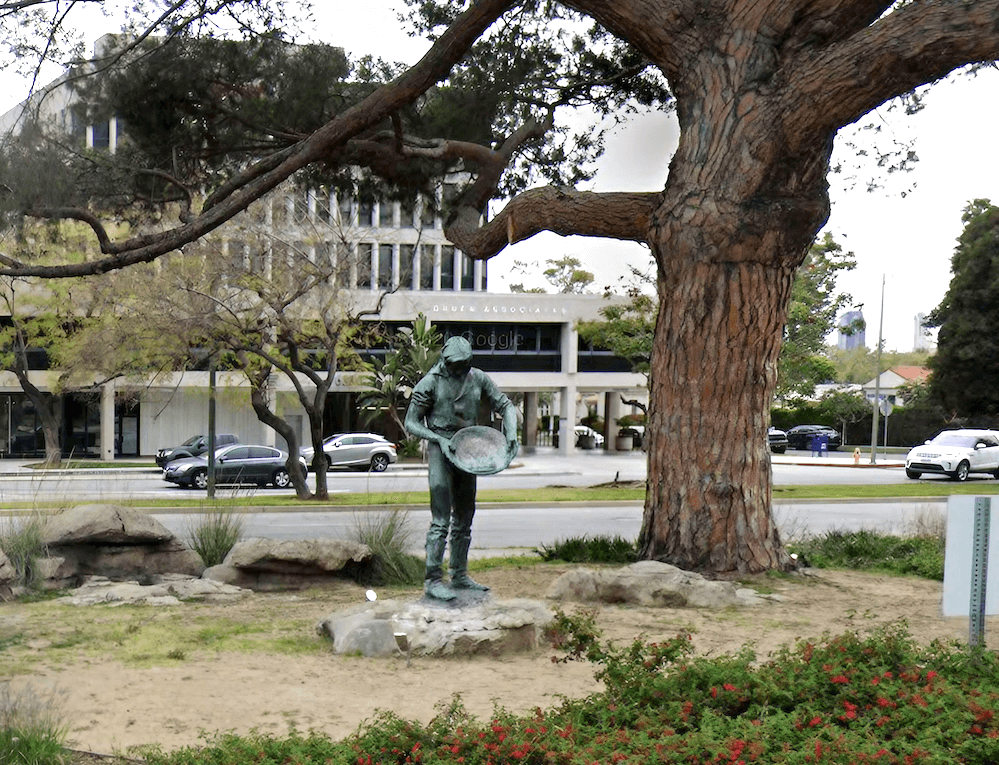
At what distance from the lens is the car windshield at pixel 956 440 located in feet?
116

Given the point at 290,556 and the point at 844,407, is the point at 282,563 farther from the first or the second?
the point at 844,407

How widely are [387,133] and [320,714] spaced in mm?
9228

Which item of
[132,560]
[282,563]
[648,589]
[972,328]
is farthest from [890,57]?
[972,328]

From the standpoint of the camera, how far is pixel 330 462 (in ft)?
124

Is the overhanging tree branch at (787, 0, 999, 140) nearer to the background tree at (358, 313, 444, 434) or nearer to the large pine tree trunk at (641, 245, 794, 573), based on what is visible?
the large pine tree trunk at (641, 245, 794, 573)

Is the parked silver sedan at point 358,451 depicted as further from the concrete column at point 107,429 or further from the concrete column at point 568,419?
the concrete column at point 568,419

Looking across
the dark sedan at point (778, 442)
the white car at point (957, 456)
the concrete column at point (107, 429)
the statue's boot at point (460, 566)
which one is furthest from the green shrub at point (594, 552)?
the dark sedan at point (778, 442)

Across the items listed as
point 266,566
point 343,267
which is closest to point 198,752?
point 266,566

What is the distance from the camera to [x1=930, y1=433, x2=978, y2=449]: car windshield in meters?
35.5

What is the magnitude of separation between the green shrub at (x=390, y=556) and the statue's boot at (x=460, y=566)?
2683mm

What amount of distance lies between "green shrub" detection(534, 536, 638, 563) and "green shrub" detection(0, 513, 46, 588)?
5580mm

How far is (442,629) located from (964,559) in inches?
137

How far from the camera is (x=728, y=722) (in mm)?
5438

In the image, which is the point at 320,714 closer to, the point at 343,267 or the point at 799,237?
the point at 799,237
